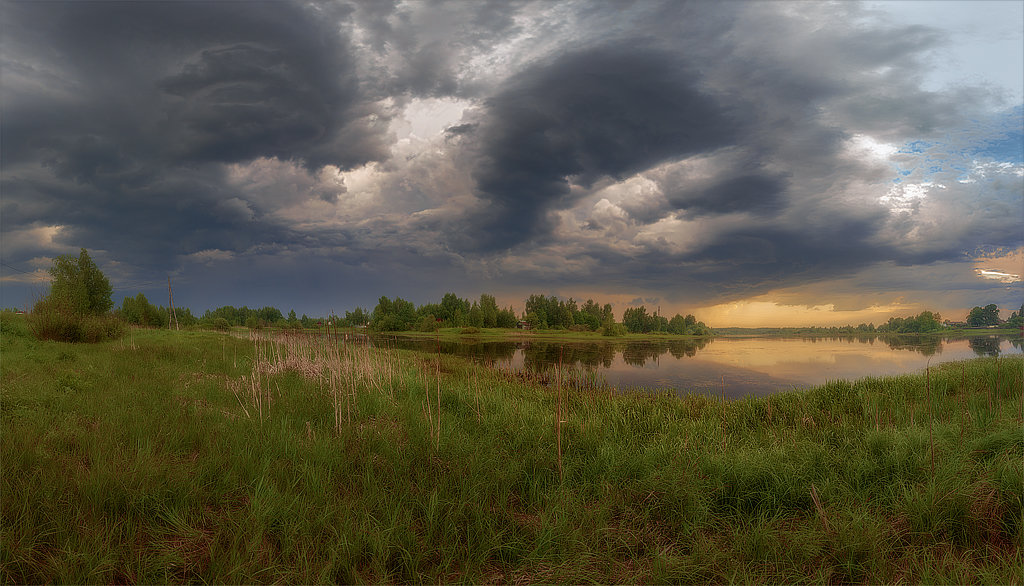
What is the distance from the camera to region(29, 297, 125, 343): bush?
14.3 meters

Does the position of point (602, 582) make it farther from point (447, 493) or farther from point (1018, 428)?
point (1018, 428)

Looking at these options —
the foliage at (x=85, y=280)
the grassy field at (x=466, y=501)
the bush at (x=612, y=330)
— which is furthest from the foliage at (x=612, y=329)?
the grassy field at (x=466, y=501)

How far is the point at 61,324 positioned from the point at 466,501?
18855 millimetres

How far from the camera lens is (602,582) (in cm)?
340

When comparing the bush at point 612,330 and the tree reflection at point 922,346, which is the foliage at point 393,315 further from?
the tree reflection at point 922,346

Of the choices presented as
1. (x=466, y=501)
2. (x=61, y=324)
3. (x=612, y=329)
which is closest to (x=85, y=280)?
(x=61, y=324)

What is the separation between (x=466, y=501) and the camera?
413cm

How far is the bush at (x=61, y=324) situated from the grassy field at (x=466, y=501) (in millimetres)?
10106

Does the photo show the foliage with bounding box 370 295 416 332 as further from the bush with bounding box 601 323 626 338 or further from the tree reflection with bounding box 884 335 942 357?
the tree reflection with bounding box 884 335 942 357

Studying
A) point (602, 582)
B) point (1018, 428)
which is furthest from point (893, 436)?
point (602, 582)

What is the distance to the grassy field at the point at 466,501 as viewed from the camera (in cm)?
344

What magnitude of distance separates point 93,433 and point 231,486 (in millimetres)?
2990

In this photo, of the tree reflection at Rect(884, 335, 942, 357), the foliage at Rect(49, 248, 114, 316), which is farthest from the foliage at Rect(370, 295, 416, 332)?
the tree reflection at Rect(884, 335, 942, 357)

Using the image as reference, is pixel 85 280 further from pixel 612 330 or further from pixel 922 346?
pixel 922 346
